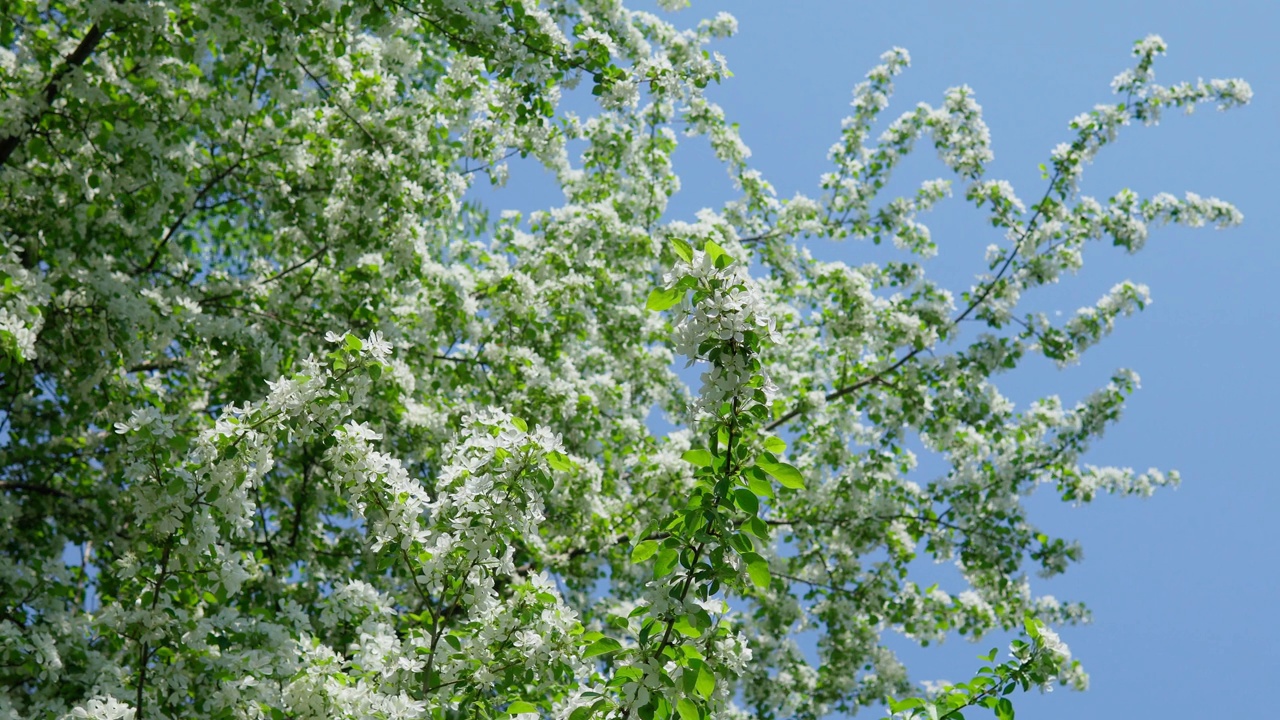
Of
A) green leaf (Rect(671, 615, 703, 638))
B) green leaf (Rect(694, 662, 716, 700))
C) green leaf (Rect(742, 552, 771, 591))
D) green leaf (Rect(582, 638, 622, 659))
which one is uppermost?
green leaf (Rect(742, 552, 771, 591))

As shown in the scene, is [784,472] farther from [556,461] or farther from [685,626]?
[556,461]

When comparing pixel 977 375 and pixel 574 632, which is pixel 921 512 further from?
pixel 574 632

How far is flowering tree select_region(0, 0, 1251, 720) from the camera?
3486mm

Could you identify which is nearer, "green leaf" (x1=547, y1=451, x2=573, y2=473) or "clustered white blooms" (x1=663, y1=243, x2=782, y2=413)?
"clustered white blooms" (x1=663, y1=243, x2=782, y2=413)

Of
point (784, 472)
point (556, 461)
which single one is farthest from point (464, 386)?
point (784, 472)

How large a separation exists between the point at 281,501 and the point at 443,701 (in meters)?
4.00

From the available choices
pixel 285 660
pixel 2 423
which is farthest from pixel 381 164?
pixel 285 660

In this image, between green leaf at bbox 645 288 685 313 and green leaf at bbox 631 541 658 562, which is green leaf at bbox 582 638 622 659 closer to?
green leaf at bbox 631 541 658 562

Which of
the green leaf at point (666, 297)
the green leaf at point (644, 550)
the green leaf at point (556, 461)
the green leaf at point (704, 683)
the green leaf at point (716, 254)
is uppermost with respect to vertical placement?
the green leaf at point (556, 461)

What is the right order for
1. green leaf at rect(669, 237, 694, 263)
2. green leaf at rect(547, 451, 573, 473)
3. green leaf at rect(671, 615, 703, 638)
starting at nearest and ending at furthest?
1. green leaf at rect(669, 237, 694, 263)
2. green leaf at rect(671, 615, 703, 638)
3. green leaf at rect(547, 451, 573, 473)

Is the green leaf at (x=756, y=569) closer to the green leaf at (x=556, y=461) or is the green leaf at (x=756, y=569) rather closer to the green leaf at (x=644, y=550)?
the green leaf at (x=644, y=550)

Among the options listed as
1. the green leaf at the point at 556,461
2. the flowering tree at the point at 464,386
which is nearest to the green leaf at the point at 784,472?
the flowering tree at the point at 464,386

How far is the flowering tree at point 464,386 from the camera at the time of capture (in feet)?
11.4

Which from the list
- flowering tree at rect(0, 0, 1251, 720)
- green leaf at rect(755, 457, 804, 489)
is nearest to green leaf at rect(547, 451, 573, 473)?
flowering tree at rect(0, 0, 1251, 720)
